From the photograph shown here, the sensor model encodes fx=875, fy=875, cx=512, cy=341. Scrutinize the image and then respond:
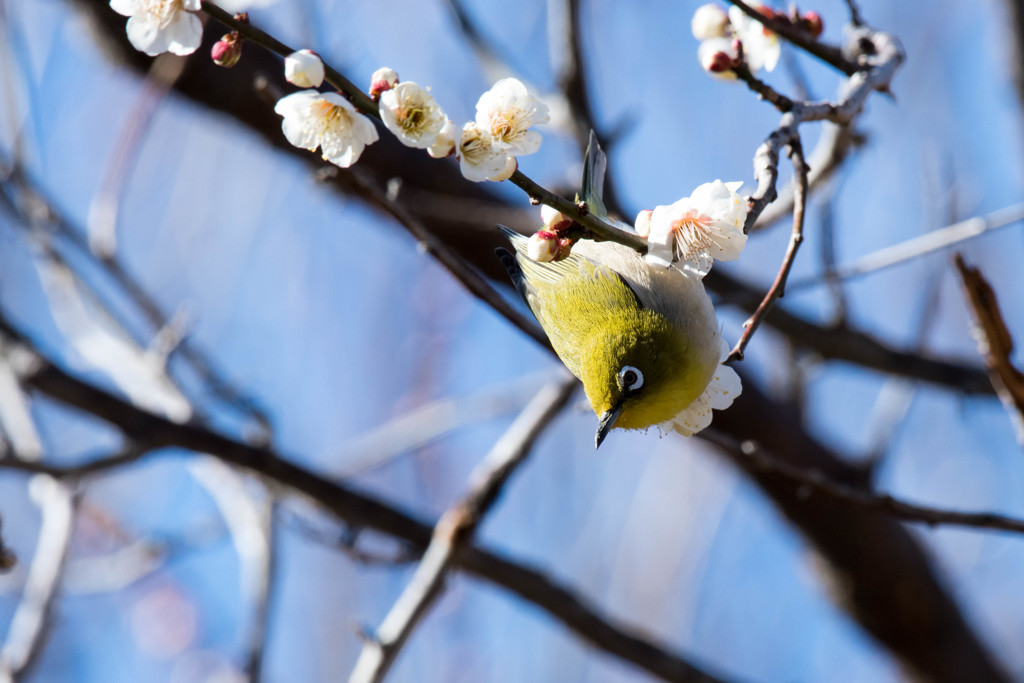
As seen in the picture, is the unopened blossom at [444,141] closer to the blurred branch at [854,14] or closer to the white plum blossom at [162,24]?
the white plum blossom at [162,24]

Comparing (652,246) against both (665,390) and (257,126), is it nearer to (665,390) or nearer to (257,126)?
(665,390)

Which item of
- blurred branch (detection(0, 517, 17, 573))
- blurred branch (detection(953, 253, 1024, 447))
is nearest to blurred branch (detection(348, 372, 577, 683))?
blurred branch (detection(0, 517, 17, 573))

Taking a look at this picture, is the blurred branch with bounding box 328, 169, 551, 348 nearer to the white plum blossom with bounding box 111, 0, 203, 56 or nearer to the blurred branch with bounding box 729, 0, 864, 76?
the white plum blossom with bounding box 111, 0, 203, 56

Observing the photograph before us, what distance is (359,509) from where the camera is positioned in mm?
2621

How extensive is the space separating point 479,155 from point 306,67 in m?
0.24

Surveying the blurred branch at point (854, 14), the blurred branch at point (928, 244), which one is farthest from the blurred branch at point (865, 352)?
the blurred branch at point (854, 14)

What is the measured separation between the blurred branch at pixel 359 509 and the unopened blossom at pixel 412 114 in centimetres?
151

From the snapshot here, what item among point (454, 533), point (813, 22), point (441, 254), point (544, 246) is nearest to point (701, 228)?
point (544, 246)

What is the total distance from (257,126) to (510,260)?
1.59 meters

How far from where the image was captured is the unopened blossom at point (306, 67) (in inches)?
40.8

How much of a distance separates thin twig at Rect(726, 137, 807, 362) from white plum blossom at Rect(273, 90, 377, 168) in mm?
586

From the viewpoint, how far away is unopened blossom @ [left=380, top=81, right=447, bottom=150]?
1.10 meters

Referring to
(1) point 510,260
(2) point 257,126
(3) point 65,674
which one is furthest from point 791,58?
(3) point 65,674

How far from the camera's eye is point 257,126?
326cm
